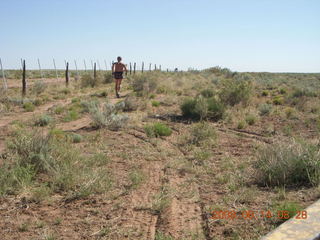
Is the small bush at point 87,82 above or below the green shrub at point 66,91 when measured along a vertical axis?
above

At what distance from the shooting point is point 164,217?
3.87 meters

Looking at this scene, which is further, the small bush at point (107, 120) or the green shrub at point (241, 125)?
the green shrub at point (241, 125)

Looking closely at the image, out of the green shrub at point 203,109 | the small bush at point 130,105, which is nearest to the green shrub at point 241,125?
the green shrub at point 203,109

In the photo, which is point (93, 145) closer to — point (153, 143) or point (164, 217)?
point (153, 143)

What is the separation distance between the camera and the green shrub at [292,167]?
4527 mm

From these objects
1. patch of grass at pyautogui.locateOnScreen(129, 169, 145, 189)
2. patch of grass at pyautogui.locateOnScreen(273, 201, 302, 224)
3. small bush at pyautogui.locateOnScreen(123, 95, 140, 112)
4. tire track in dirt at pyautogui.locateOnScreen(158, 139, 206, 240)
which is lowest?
tire track in dirt at pyautogui.locateOnScreen(158, 139, 206, 240)

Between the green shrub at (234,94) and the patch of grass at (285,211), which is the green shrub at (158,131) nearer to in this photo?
the patch of grass at (285,211)

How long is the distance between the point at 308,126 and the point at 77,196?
841 cm

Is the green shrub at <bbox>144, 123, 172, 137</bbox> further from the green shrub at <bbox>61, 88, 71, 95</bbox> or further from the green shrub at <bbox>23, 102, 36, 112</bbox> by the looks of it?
the green shrub at <bbox>61, 88, 71, 95</bbox>

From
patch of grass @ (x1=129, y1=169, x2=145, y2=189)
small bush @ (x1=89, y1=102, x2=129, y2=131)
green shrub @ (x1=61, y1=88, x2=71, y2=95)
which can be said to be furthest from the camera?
green shrub @ (x1=61, y1=88, x2=71, y2=95)

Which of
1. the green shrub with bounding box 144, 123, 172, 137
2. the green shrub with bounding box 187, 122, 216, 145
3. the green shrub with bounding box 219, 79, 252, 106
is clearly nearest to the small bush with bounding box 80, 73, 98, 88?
the green shrub with bounding box 219, 79, 252, 106

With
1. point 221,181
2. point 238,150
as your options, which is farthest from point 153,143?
point 221,181

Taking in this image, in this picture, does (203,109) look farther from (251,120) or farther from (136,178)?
(136,178)

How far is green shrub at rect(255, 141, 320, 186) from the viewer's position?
4.53 meters
